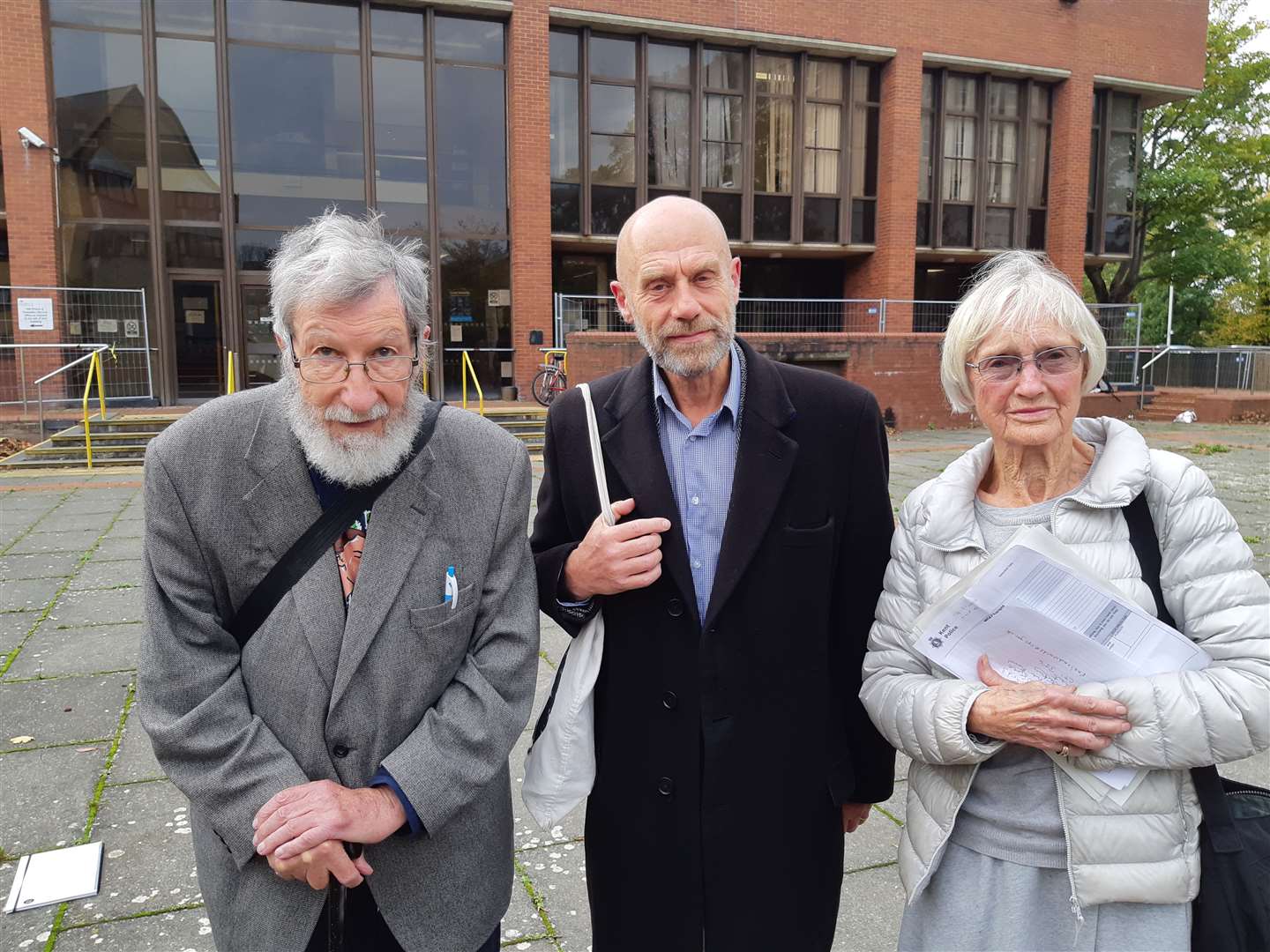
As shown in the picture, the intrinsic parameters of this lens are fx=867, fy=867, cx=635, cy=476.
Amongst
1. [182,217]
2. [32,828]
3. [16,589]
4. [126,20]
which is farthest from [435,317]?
[32,828]

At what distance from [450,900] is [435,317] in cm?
1508

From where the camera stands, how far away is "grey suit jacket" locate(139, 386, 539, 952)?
1606 millimetres

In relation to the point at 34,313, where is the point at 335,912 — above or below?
below

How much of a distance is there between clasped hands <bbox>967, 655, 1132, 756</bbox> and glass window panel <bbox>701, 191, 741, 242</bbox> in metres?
17.1

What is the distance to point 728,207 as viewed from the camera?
18.1 m

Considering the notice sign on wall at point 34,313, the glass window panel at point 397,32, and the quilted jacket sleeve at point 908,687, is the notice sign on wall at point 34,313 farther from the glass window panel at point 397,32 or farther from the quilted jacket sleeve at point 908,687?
the quilted jacket sleeve at point 908,687

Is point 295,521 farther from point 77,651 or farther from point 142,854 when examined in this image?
point 77,651

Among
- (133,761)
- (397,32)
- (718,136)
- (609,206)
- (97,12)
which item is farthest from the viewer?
(718,136)

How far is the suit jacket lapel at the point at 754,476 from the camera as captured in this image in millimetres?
1914

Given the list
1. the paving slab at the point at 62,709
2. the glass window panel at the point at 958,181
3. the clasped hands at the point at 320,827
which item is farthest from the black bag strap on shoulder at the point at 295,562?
the glass window panel at the point at 958,181

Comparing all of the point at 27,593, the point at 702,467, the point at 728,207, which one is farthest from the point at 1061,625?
the point at 728,207

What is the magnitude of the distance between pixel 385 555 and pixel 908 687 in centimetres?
108

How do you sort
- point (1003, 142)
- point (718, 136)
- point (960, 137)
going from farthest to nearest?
point (1003, 142) → point (960, 137) → point (718, 136)

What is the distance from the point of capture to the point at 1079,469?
180 cm
